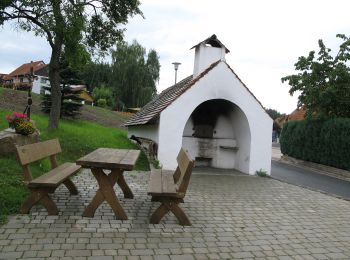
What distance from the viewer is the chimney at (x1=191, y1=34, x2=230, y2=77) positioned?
13.6m

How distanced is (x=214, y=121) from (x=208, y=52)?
249cm

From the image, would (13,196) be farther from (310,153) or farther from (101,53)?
→ (310,153)

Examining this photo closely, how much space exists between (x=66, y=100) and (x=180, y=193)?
66.4 feet

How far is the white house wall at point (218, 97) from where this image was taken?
11.9 metres

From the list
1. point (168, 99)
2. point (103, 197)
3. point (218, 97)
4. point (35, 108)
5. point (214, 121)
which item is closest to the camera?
point (103, 197)

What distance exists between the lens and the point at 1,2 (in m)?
12.5

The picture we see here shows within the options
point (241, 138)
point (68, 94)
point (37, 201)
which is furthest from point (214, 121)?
point (68, 94)

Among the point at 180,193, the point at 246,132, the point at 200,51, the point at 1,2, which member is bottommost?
the point at 180,193

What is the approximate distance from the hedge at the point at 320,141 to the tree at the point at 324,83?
0.91 meters

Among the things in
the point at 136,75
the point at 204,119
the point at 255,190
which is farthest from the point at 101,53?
the point at 136,75

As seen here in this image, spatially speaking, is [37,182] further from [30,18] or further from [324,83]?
[324,83]

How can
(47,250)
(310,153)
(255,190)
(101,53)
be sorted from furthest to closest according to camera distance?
(310,153)
(101,53)
(255,190)
(47,250)

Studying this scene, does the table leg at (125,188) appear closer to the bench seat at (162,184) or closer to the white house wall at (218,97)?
Result: the bench seat at (162,184)

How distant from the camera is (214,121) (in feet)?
45.9
